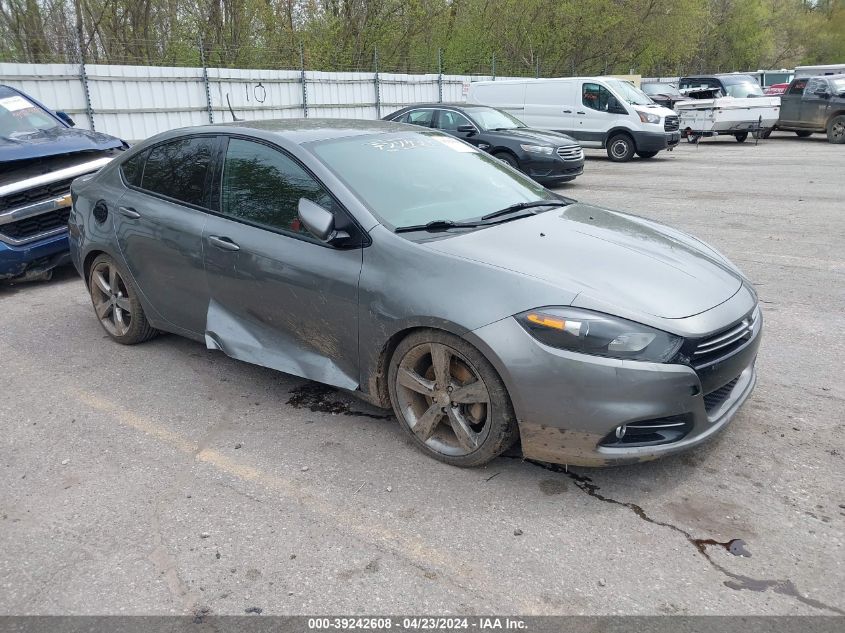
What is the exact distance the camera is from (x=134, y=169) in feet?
16.2

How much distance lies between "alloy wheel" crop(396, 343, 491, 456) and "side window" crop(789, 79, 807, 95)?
21637mm

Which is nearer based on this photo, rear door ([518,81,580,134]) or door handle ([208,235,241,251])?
door handle ([208,235,241,251])

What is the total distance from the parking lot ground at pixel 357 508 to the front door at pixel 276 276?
38 centimetres

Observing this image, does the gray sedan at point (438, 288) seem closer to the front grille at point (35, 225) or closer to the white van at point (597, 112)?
the front grille at point (35, 225)

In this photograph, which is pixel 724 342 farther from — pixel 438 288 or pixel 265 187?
pixel 265 187

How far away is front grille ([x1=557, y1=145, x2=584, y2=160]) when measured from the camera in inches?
509

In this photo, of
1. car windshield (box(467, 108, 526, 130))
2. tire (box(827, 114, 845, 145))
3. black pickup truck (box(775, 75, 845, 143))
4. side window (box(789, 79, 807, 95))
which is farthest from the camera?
side window (box(789, 79, 807, 95))

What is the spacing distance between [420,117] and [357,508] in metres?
12.1

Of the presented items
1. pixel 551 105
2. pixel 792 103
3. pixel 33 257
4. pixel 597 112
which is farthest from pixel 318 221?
pixel 792 103

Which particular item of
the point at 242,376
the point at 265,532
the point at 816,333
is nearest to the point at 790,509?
the point at 265,532

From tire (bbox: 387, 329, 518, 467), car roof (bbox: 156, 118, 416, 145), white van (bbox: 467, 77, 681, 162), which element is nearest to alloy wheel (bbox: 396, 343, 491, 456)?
tire (bbox: 387, 329, 518, 467)

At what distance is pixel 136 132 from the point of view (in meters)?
15.9

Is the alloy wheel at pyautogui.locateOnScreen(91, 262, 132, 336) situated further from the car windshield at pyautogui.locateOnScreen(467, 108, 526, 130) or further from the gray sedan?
the car windshield at pyautogui.locateOnScreen(467, 108, 526, 130)

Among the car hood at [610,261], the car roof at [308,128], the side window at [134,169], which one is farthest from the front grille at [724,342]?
the side window at [134,169]
